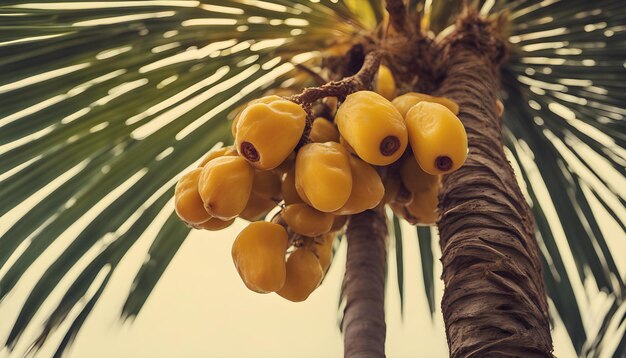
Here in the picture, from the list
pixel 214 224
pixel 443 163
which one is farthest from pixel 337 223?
pixel 443 163

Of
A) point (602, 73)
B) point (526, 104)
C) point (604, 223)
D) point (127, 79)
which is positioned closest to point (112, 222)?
point (127, 79)

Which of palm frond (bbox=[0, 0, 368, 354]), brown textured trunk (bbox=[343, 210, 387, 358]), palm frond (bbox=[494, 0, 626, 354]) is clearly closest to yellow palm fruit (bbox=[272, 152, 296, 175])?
brown textured trunk (bbox=[343, 210, 387, 358])

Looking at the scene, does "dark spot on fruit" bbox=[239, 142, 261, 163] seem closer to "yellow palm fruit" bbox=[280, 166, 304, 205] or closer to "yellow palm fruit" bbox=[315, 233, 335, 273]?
"yellow palm fruit" bbox=[280, 166, 304, 205]

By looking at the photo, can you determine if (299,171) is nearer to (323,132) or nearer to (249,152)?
(249,152)

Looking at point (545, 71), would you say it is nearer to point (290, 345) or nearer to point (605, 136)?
point (605, 136)

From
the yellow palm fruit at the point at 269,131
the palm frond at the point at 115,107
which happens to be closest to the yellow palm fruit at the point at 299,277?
the yellow palm fruit at the point at 269,131
